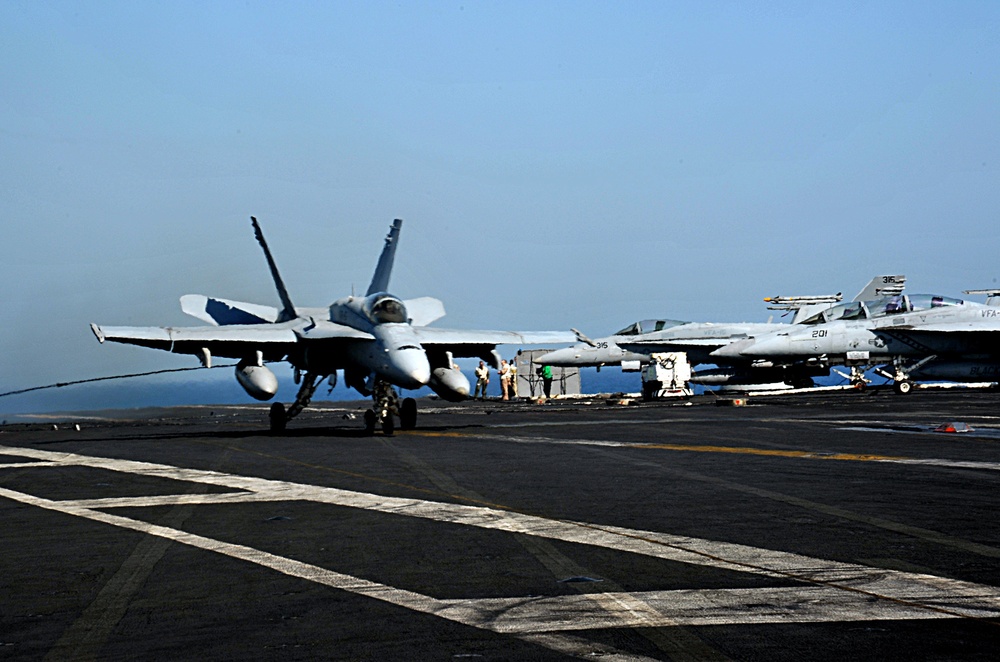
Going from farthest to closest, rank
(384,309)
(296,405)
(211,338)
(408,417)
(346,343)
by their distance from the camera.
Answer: (296,405)
(408,417)
(346,343)
(384,309)
(211,338)

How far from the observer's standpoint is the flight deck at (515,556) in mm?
5168

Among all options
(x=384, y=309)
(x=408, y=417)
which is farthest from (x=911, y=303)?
(x=384, y=309)

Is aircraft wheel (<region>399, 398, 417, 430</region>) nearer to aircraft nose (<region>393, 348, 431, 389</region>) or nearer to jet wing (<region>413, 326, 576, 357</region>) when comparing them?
jet wing (<region>413, 326, 576, 357</region>)

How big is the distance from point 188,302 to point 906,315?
24.1 m

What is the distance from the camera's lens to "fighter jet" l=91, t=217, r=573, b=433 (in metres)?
21.8

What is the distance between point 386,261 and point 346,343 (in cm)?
312

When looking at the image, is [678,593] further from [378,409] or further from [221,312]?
[221,312]

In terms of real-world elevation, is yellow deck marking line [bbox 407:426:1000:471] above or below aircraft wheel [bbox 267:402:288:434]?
below

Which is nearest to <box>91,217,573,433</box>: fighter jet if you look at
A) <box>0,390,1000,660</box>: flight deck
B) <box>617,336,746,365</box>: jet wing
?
<box>0,390,1000,660</box>: flight deck

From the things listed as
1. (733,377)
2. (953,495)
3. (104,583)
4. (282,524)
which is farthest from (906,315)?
(104,583)

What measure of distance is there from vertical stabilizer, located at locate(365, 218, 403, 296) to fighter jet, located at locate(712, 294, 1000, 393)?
1858 centimetres

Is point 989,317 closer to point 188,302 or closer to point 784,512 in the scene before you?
point 188,302

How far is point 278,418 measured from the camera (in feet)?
82.3

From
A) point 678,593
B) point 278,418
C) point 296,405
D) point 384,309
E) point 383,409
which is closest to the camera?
point 678,593
